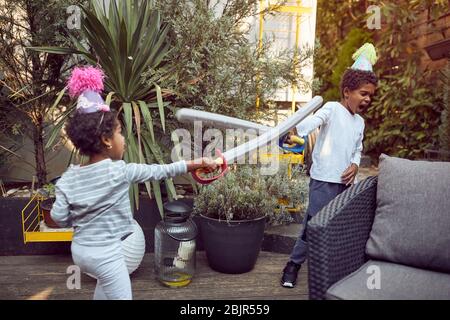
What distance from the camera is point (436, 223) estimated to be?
6.20ft

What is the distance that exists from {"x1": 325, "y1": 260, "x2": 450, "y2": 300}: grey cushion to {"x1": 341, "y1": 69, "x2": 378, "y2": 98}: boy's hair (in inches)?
43.1

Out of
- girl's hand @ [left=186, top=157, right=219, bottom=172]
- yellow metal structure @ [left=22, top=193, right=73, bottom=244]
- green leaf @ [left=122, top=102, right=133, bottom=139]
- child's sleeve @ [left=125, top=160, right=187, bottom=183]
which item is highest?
green leaf @ [left=122, top=102, right=133, bottom=139]

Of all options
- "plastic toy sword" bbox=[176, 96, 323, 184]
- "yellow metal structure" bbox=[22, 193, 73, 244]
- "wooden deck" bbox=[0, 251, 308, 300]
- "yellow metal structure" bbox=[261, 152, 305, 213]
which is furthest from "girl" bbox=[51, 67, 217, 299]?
"yellow metal structure" bbox=[261, 152, 305, 213]

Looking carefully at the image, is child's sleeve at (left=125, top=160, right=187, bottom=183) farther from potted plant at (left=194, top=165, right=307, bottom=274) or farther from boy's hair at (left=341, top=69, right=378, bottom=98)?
boy's hair at (left=341, top=69, right=378, bottom=98)

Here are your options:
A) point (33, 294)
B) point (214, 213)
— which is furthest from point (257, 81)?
point (33, 294)

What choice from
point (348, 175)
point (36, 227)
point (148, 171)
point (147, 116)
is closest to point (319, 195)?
point (348, 175)

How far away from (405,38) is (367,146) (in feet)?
5.01

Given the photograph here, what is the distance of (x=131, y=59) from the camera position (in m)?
3.07

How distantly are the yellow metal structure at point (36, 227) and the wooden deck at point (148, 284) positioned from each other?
208 millimetres

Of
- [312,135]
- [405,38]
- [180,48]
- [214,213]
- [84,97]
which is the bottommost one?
[214,213]

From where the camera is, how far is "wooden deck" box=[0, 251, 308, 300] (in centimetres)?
262

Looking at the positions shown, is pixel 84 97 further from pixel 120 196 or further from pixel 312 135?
pixel 312 135

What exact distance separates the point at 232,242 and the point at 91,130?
4.63ft

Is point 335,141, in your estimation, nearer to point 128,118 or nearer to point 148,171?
point 148,171
